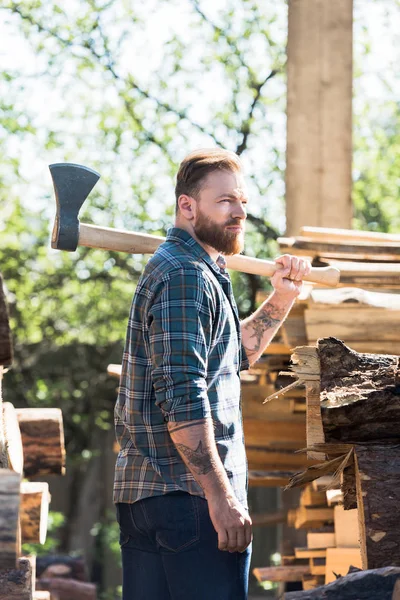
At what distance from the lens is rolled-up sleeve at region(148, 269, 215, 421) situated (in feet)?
9.59

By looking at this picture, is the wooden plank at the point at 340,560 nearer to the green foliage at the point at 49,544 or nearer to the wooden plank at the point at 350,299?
the wooden plank at the point at 350,299

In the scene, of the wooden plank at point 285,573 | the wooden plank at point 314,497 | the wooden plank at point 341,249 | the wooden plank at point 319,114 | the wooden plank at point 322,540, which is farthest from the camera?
the wooden plank at point 319,114

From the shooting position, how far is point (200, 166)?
3.33 meters

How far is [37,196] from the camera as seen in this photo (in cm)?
1114

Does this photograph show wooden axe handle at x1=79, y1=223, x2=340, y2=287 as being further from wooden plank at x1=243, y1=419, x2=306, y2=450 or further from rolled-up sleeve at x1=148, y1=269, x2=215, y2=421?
wooden plank at x1=243, y1=419, x2=306, y2=450

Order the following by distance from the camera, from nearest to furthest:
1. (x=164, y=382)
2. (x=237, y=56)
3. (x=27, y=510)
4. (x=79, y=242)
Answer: (x=164, y=382) < (x=79, y=242) < (x=27, y=510) < (x=237, y=56)

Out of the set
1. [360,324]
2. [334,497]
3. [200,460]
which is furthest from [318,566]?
[200,460]

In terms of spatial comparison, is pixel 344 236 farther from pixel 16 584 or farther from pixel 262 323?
pixel 16 584

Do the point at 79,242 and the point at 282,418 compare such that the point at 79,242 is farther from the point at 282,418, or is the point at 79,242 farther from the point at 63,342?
the point at 63,342

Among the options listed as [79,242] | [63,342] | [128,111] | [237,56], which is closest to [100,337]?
[63,342]

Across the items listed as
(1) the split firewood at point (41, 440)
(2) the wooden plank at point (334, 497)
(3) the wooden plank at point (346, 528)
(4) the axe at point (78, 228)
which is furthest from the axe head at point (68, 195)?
(3) the wooden plank at point (346, 528)

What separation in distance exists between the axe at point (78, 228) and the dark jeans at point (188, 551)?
3.78 feet

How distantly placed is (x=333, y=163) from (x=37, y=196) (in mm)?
5740

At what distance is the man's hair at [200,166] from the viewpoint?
332 centimetres
